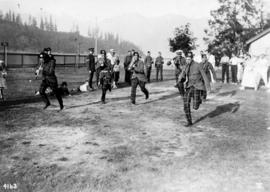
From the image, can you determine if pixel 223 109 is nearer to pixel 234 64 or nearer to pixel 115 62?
pixel 115 62

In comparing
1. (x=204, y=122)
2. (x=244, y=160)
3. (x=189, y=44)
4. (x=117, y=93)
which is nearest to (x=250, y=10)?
(x=189, y=44)

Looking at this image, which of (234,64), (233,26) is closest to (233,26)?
(233,26)

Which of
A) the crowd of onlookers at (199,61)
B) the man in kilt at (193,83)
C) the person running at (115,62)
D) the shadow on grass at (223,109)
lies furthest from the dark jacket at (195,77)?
the person running at (115,62)

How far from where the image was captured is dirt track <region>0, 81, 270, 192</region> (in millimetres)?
4688

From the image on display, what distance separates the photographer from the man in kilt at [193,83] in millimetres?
8301

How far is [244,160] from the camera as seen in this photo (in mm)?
5719

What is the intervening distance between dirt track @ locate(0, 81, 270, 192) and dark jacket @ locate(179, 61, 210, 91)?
3.42 ft

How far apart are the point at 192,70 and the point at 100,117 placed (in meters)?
2.84

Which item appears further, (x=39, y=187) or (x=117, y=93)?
(x=117, y=93)

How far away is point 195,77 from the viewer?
8.31 meters

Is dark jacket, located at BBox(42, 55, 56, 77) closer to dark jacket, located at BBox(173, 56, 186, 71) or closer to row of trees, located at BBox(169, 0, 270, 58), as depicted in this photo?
dark jacket, located at BBox(173, 56, 186, 71)

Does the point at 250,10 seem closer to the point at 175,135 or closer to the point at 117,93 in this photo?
the point at 117,93

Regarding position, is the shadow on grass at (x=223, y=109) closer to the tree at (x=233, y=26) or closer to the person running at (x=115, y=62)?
the person running at (x=115, y=62)

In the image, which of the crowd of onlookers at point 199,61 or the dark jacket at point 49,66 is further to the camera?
the crowd of onlookers at point 199,61
